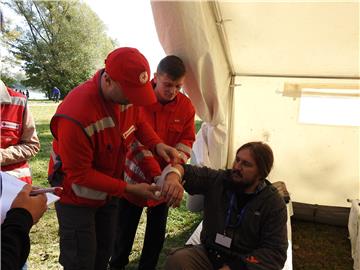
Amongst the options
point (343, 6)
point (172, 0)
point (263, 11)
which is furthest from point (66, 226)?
point (343, 6)

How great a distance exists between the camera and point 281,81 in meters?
4.25

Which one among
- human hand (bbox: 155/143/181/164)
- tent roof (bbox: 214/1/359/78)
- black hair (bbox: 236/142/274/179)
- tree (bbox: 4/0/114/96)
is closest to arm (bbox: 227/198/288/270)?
black hair (bbox: 236/142/274/179)

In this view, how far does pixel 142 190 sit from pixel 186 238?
214cm

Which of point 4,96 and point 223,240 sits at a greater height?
point 4,96

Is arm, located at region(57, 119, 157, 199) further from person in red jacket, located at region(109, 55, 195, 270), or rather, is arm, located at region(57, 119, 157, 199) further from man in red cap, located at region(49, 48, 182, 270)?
person in red jacket, located at region(109, 55, 195, 270)

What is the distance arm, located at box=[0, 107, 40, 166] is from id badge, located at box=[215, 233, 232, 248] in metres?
1.46

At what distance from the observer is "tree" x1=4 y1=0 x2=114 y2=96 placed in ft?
86.0

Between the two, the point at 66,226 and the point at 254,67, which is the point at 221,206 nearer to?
the point at 66,226

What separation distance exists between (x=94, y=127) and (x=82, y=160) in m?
0.18

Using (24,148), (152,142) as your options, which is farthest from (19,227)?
(24,148)

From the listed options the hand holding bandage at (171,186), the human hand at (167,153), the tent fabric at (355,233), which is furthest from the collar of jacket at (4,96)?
the tent fabric at (355,233)

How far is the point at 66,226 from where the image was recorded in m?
1.73

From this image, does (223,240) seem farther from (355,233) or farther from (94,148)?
(355,233)

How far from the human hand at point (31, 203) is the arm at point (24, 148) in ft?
3.36
